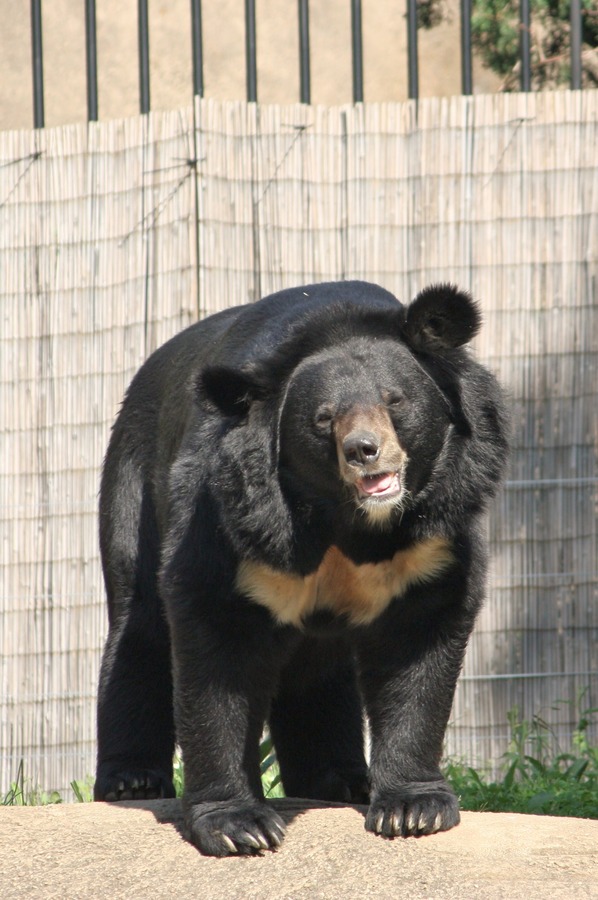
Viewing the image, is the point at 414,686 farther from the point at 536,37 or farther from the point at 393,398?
the point at 536,37

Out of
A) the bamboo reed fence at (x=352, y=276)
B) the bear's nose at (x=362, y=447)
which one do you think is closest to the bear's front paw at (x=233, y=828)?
the bear's nose at (x=362, y=447)

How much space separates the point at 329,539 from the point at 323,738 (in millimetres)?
1094

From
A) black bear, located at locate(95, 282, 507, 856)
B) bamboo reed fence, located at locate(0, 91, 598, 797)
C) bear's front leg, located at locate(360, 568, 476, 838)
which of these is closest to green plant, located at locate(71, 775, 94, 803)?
bamboo reed fence, located at locate(0, 91, 598, 797)

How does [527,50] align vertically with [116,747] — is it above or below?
above

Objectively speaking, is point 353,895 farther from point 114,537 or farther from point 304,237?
point 304,237

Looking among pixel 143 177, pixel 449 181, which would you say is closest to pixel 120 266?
pixel 143 177

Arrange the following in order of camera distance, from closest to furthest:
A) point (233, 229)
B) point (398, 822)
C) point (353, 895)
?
point (353, 895) < point (398, 822) < point (233, 229)

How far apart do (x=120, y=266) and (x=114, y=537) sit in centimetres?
175

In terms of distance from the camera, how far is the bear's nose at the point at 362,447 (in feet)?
11.1

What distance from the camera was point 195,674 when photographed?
3.68 meters

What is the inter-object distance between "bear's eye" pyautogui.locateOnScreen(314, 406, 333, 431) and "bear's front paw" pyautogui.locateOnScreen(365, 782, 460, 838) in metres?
1.00

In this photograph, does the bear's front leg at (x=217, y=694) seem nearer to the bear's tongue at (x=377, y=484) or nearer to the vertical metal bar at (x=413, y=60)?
the bear's tongue at (x=377, y=484)

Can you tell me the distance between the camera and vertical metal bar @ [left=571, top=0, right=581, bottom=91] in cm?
601

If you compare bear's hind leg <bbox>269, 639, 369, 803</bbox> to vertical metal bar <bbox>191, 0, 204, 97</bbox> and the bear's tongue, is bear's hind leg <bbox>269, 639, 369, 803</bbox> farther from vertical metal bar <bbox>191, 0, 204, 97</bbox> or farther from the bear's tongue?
vertical metal bar <bbox>191, 0, 204, 97</bbox>
